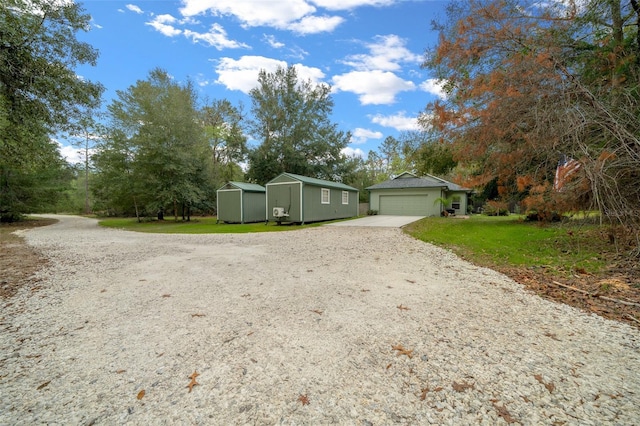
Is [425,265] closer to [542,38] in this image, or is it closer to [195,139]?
[542,38]

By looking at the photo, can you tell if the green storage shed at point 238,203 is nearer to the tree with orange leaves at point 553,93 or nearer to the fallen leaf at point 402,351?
the tree with orange leaves at point 553,93

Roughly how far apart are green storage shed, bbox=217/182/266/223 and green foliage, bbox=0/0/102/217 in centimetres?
926

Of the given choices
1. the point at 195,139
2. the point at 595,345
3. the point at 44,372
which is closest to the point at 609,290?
the point at 595,345

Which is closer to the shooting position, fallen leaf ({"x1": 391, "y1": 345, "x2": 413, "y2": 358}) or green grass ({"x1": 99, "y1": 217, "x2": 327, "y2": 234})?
fallen leaf ({"x1": 391, "y1": 345, "x2": 413, "y2": 358})

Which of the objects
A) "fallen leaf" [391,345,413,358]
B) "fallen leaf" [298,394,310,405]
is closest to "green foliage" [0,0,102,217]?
"fallen leaf" [298,394,310,405]

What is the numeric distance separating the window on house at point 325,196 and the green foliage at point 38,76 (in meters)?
10.5

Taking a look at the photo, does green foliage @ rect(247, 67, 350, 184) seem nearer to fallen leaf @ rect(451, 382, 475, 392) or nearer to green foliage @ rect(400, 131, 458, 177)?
green foliage @ rect(400, 131, 458, 177)

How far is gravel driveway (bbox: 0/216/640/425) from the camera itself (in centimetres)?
174

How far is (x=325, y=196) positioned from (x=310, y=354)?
14.0 metres

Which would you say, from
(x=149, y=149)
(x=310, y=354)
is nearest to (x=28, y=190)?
(x=149, y=149)

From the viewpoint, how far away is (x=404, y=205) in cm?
2019

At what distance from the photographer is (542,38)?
20.6 feet

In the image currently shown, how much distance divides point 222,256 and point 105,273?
2129mm

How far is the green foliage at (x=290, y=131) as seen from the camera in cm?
2478
